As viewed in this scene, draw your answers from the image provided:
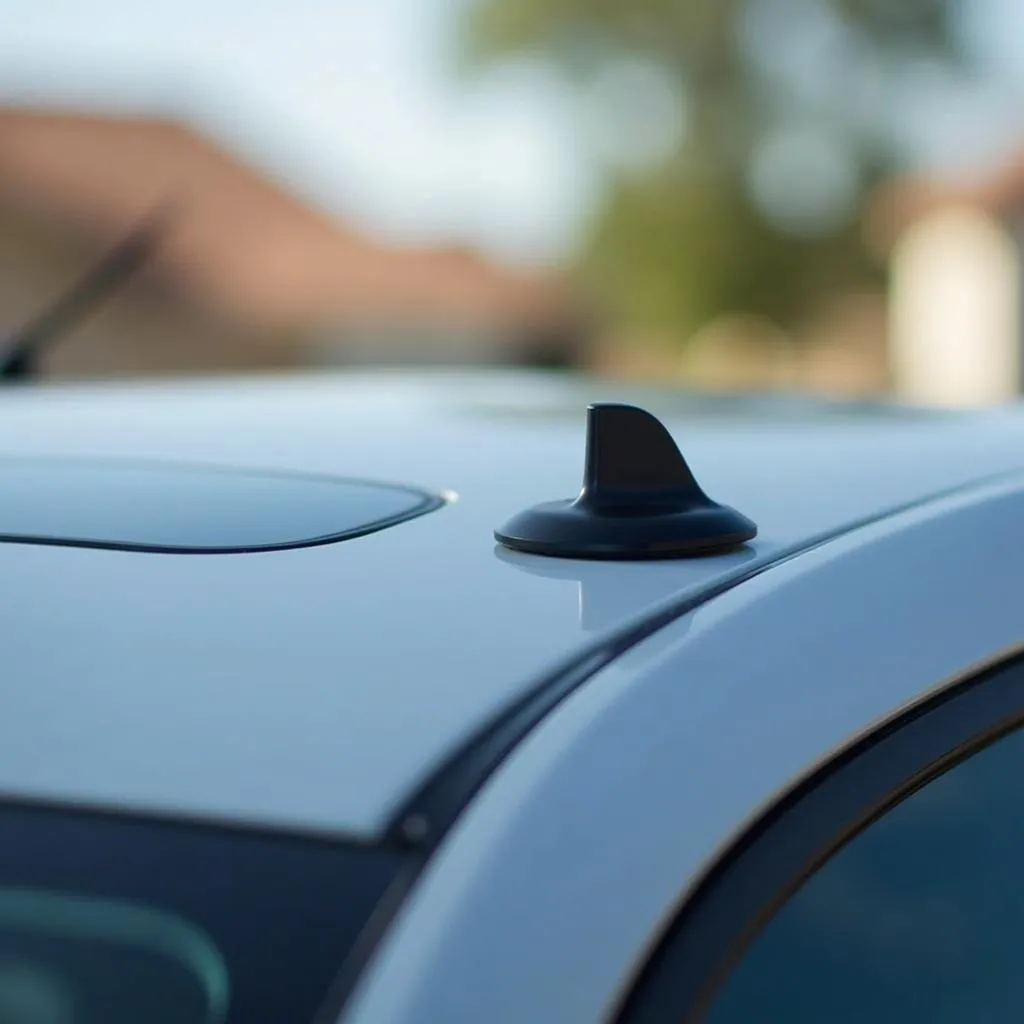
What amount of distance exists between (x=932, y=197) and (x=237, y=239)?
12.1 metres

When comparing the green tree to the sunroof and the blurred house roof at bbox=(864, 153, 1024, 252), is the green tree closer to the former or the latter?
the blurred house roof at bbox=(864, 153, 1024, 252)

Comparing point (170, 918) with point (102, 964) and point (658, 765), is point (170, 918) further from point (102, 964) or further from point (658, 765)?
point (658, 765)

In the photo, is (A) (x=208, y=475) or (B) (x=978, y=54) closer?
(A) (x=208, y=475)

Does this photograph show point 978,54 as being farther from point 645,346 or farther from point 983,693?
point 983,693

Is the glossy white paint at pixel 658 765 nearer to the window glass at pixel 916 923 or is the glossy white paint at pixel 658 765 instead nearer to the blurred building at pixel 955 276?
the window glass at pixel 916 923

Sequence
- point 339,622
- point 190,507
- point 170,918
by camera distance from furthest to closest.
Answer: point 190,507, point 339,622, point 170,918

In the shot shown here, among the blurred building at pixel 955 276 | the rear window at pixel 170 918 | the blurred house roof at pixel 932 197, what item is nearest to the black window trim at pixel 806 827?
the rear window at pixel 170 918

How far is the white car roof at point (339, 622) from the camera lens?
85cm

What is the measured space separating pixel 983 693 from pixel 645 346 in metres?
32.3

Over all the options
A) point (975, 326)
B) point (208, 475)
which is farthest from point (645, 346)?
point (208, 475)

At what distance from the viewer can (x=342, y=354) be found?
30.7 metres

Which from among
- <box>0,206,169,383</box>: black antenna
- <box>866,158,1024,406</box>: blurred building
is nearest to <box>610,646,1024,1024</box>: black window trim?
<box>0,206,169,383</box>: black antenna

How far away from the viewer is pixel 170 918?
2.69 ft

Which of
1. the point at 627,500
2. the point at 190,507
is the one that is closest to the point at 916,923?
the point at 627,500
